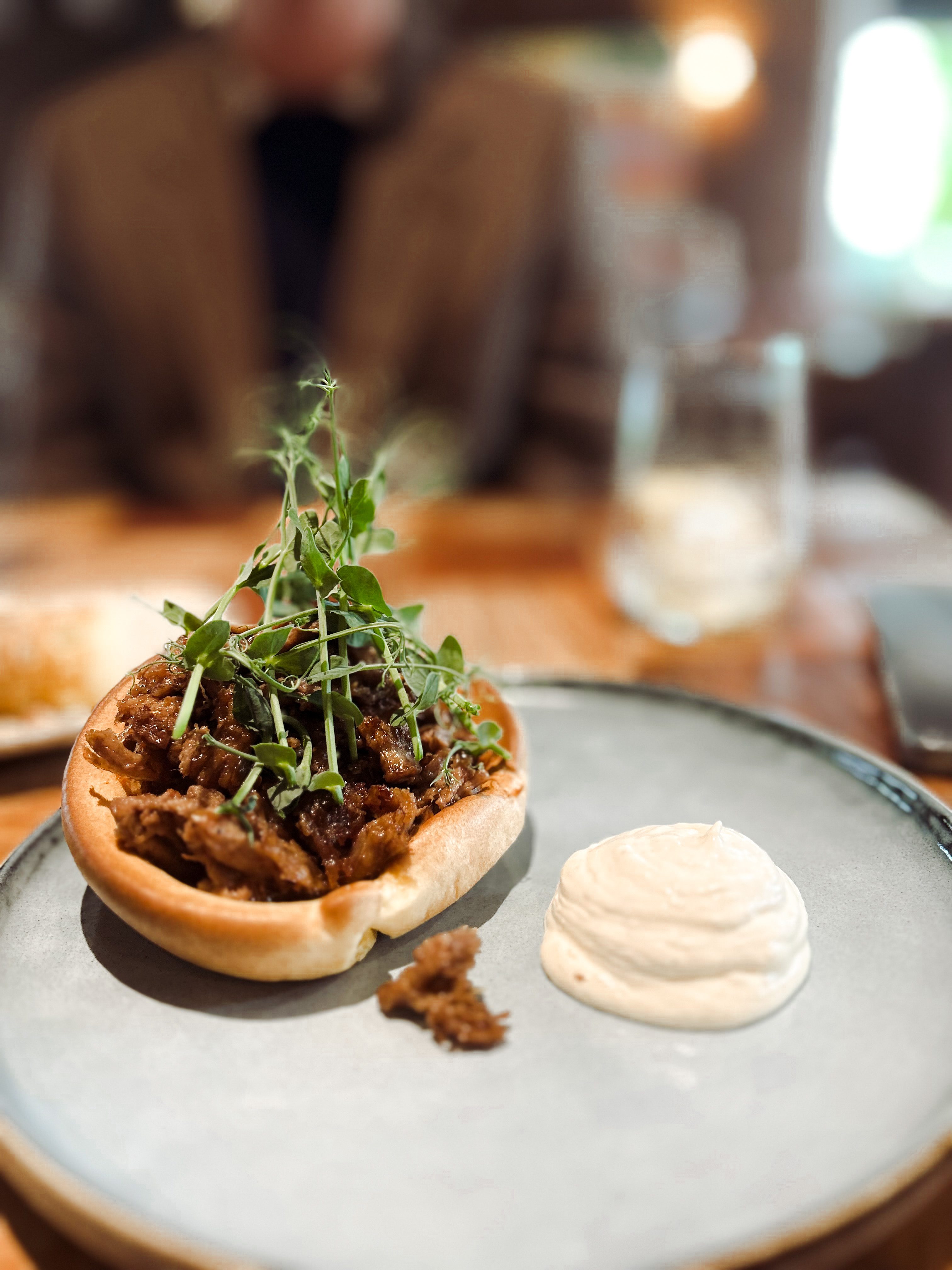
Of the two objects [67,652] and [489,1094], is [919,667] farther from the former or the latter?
[67,652]

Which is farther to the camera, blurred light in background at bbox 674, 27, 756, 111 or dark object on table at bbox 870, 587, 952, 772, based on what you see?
blurred light in background at bbox 674, 27, 756, 111

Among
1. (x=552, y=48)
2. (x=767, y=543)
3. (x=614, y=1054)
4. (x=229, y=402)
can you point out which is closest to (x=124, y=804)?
(x=614, y=1054)

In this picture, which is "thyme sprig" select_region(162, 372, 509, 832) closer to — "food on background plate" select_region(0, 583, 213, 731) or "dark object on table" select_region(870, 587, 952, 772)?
"food on background plate" select_region(0, 583, 213, 731)

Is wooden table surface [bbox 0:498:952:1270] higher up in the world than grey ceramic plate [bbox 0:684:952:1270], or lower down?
lower down

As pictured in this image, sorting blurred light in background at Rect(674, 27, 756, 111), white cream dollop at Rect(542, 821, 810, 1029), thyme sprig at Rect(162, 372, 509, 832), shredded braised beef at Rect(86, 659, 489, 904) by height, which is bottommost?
white cream dollop at Rect(542, 821, 810, 1029)

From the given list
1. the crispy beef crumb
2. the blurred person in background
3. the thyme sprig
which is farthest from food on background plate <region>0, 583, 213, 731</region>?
the blurred person in background

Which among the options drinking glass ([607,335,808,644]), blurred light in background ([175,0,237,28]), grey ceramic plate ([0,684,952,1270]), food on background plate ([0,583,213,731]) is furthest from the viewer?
blurred light in background ([175,0,237,28])

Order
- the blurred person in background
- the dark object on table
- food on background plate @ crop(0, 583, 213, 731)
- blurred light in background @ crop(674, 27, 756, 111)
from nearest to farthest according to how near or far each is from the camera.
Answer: the dark object on table → food on background plate @ crop(0, 583, 213, 731) → the blurred person in background → blurred light in background @ crop(674, 27, 756, 111)
